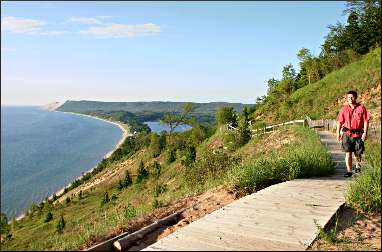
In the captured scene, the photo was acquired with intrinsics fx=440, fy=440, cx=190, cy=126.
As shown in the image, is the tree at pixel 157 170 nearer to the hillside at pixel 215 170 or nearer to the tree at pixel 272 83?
the hillside at pixel 215 170

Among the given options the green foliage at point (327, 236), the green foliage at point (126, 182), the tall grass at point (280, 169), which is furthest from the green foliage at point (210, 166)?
the green foliage at point (126, 182)

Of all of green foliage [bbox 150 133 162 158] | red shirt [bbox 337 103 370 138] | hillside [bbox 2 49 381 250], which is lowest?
green foliage [bbox 150 133 162 158]

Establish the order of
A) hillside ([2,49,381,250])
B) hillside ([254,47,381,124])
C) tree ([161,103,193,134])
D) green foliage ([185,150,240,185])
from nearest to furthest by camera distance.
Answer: hillside ([2,49,381,250]), green foliage ([185,150,240,185]), hillside ([254,47,381,124]), tree ([161,103,193,134])

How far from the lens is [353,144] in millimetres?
9664

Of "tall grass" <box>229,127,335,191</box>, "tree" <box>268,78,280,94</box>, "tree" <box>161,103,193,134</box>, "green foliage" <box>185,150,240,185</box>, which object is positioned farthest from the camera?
"tree" <box>161,103,193,134</box>

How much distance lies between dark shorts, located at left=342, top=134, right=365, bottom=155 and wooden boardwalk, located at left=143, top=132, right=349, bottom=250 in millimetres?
1114

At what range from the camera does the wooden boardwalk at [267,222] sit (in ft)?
17.9

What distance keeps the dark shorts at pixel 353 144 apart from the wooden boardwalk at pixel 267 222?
1.11 metres

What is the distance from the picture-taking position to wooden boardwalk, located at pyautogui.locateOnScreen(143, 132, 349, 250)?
17.9 feet

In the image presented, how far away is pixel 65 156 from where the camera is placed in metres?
187

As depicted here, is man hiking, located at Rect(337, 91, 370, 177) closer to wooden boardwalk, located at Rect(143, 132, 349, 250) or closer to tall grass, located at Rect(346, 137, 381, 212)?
wooden boardwalk, located at Rect(143, 132, 349, 250)

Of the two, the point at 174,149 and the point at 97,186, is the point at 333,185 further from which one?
the point at 97,186

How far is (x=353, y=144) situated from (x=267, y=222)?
166 inches

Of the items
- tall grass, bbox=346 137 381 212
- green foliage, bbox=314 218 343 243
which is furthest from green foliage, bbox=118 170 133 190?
green foliage, bbox=314 218 343 243
